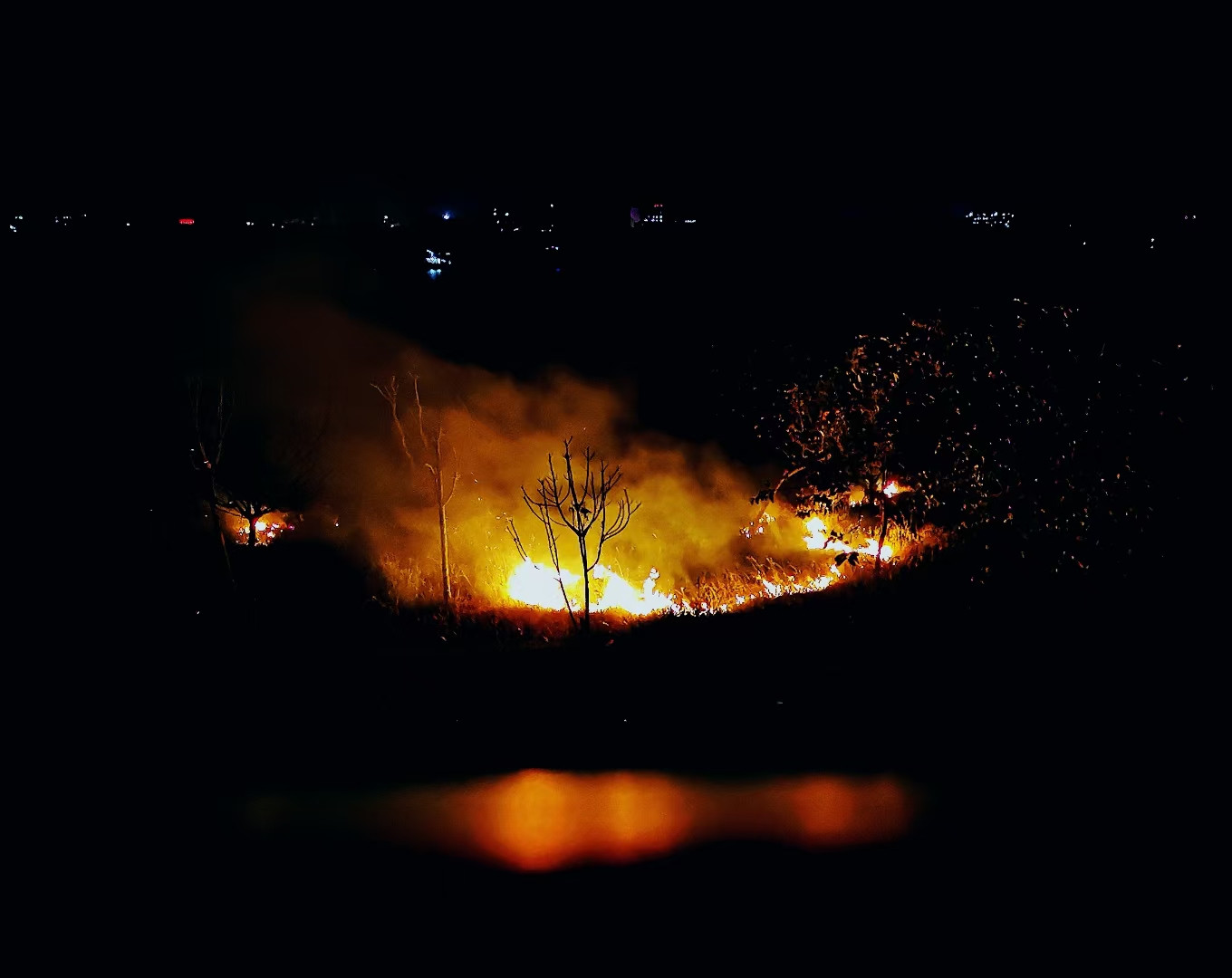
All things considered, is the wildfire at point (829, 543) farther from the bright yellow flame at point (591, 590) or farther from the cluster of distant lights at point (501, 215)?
the cluster of distant lights at point (501, 215)

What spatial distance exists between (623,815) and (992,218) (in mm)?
36317

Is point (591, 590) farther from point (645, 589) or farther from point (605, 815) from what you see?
point (605, 815)

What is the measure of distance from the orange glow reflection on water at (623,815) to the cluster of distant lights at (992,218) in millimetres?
32410

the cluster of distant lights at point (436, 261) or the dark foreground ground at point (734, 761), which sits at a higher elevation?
the cluster of distant lights at point (436, 261)

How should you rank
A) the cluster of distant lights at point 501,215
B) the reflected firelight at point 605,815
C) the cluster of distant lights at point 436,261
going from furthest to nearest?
the cluster of distant lights at point 501,215 → the cluster of distant lights at point 436,261 → the reflected firelight at point 605,815

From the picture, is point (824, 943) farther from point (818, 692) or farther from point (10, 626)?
point (10, 626)

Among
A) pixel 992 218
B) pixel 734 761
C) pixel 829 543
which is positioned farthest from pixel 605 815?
pixel 992 218

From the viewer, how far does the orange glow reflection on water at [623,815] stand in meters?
4.98

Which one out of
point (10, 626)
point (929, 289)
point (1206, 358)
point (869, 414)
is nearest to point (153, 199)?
point (929, 289)

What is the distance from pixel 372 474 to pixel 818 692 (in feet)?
24.4

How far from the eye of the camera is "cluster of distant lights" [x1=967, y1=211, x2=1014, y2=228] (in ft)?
111

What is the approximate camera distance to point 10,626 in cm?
848

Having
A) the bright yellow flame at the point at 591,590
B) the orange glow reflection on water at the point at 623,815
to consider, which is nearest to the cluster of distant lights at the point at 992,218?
the bright yellow flame at the point at 591,590

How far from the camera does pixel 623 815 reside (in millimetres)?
5348
